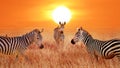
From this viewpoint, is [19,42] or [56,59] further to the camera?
[19,42]

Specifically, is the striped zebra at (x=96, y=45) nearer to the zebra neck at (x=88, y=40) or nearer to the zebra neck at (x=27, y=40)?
the zebra neck at (x=88, y=40)

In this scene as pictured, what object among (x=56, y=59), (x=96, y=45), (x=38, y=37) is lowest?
(x=56, y=59)

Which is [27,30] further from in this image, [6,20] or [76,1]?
[76,1]

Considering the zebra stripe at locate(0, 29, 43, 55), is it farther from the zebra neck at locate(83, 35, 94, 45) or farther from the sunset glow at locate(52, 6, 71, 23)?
the zebra neck at locate(83, 35, 94, 45)

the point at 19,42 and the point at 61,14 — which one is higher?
the point at 61,14

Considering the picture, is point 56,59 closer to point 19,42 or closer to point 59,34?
point 59,34

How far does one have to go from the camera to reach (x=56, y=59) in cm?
329

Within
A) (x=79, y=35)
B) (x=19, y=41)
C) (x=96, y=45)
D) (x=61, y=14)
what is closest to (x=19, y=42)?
(x=19, y=41)

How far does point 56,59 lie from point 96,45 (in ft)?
1.60

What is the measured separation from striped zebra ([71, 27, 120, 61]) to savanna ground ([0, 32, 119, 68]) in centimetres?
6

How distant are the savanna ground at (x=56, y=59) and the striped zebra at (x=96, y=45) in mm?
57

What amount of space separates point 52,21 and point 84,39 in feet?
1.40

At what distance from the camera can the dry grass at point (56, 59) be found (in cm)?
325

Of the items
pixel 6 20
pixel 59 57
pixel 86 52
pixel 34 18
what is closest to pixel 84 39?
pixel 86 52
